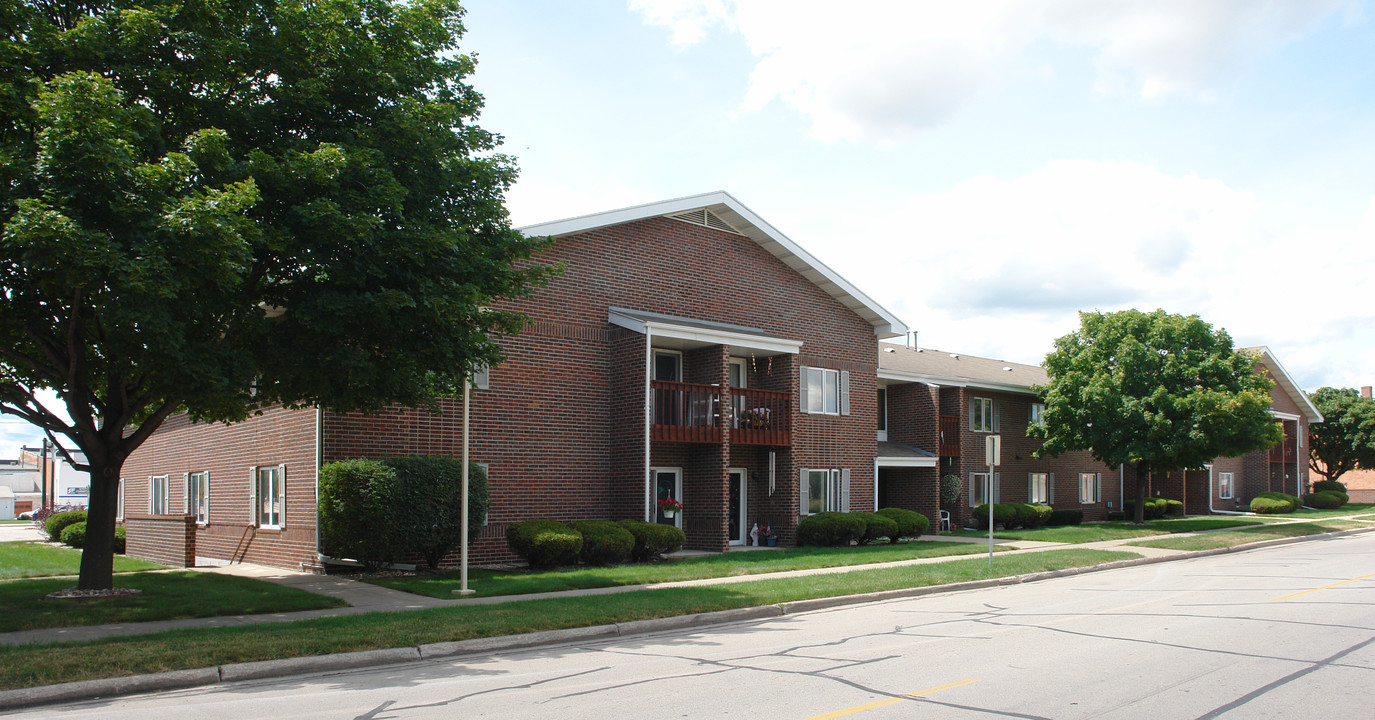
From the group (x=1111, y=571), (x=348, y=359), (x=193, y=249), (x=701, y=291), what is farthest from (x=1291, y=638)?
(x=701, y=291)

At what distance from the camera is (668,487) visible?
23.5 meters

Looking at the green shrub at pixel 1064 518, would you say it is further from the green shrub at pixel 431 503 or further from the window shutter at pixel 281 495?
the window shutter at pixel 281 495

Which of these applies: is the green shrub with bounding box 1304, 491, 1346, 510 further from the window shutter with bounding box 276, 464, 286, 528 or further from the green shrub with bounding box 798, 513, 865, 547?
the window shutter with bounding box 276, 464, 286, 528

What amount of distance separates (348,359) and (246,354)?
1413 mm

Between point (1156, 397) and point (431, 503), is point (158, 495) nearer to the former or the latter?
point (431, 503)

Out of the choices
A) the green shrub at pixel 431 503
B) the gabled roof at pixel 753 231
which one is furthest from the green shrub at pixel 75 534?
the gabled roof at pixel 753 231

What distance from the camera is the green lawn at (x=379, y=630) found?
8.98 metres

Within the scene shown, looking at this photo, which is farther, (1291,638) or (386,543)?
(386,543)

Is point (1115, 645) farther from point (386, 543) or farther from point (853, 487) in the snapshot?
point (853, 487)

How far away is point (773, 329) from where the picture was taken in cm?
2602

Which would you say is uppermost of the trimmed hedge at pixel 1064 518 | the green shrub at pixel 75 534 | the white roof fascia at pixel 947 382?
the white roof fascia at pixel 947 382

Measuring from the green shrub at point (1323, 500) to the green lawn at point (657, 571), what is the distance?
134 ft

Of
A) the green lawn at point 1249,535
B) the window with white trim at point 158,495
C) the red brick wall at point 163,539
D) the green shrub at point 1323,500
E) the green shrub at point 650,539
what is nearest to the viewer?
the green shrub at point 650,539

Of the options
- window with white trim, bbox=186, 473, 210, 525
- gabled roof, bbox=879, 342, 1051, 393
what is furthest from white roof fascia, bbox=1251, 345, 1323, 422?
window with white trim, bbox=186, 473, 210, 525
